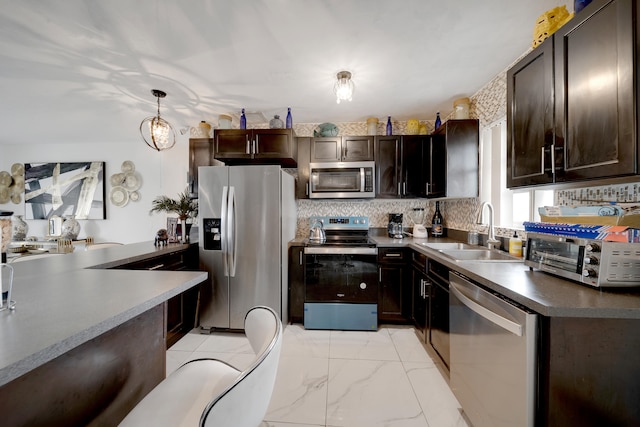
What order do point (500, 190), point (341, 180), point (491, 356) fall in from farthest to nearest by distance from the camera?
1. point (341, 180)
2. point (500, 190)
3. point (491, 356)

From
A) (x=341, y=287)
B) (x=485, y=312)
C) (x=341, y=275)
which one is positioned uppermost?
(x=485, y=312)

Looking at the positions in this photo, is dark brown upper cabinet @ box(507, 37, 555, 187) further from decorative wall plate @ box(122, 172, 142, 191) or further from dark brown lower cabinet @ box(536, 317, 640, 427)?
decorative wall plate @ box(122, 172, 142, 191)

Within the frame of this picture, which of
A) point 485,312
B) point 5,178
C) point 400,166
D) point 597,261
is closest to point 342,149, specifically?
point 400,166

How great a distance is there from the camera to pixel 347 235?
3.21 m

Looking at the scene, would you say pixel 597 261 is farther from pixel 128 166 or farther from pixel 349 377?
pixel 128 166

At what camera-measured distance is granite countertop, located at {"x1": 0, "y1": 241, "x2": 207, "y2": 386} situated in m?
0.55

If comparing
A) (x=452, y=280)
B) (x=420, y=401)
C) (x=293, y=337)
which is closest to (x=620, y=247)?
(x=452, y=280)

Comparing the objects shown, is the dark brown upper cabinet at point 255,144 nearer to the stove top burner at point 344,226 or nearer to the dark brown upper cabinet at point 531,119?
the stove top burner at point 344,226

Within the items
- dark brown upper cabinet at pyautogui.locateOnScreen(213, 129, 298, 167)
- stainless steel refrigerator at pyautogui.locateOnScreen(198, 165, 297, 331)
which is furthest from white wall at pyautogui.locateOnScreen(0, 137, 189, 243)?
stainless steel refrigerator at pyautogui.locateOnScreen(198, 165, 297, 331)

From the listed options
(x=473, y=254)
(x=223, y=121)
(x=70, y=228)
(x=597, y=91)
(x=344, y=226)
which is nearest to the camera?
(x=597, y=91)

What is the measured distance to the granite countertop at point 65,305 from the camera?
549mm

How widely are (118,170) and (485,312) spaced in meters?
5.48

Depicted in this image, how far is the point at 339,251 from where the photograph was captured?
261cm

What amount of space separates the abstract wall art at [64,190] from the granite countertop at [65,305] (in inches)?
141
